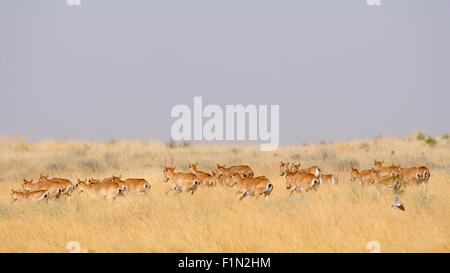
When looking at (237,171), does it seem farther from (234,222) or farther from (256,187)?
(234,222)

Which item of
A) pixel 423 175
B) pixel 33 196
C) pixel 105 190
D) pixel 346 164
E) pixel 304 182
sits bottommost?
pixel 33 196

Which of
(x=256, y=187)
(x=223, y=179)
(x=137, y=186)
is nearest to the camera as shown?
(x=256, y=187)

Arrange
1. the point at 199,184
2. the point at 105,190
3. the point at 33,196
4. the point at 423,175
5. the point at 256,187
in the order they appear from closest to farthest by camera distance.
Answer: the point at 256,187 → the point at 33,196 → the point at 105,190 → the point at 423,175 → the point at 199,184

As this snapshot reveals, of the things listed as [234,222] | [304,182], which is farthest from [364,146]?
[234,222]

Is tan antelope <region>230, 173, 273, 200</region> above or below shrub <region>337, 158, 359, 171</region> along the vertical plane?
below

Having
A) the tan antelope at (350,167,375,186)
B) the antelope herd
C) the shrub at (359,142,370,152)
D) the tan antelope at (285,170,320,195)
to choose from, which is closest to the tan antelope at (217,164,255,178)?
the antelope herd

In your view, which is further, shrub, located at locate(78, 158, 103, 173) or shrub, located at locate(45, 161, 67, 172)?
shrub, located at locate(45, 161, 67, 172)

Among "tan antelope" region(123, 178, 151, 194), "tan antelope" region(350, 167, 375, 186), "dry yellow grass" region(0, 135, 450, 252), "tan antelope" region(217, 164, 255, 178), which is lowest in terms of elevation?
"dry yellow grass" region(0, 135, 450, 252)

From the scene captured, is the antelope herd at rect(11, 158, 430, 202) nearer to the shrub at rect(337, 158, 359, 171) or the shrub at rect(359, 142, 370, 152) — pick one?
the shrub at rect(337, 158, 359, 171)

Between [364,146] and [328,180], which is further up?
[364,146]

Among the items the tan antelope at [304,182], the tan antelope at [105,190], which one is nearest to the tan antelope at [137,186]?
the tan antelope at [105,190]

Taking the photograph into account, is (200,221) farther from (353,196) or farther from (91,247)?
(353,196)
